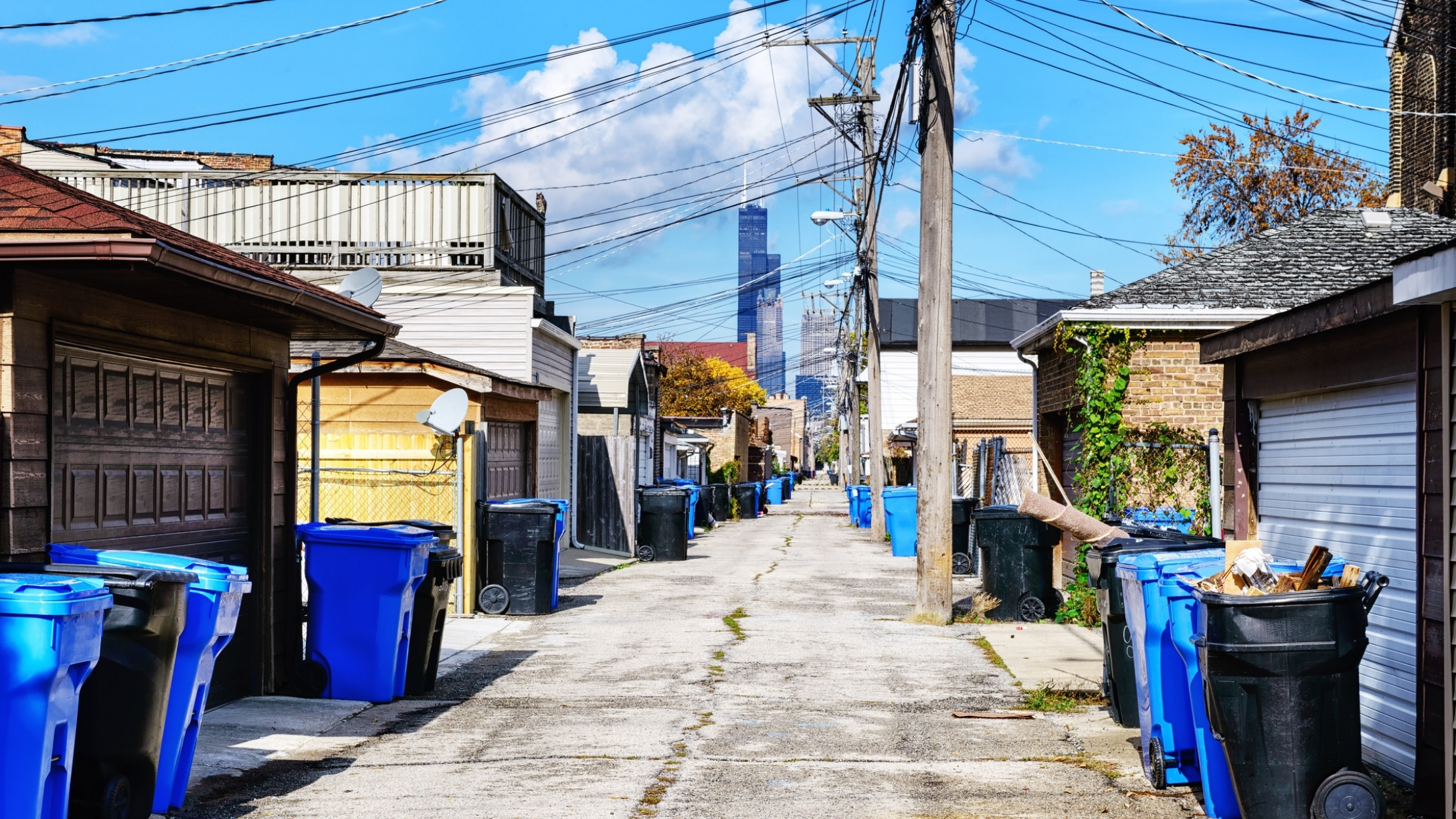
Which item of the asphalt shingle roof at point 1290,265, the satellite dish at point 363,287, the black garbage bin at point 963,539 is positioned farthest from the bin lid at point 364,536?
the black garbage bin at point 963,539

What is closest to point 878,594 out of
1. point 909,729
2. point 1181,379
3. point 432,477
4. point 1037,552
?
point 1037,552

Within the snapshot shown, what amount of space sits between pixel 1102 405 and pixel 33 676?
38.9 feet

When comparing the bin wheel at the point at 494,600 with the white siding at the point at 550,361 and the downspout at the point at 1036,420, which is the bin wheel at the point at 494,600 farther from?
the downspout at the point at 1036,420

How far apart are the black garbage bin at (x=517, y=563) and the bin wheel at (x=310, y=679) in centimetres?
490

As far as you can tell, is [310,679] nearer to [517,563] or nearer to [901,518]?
[517,563]

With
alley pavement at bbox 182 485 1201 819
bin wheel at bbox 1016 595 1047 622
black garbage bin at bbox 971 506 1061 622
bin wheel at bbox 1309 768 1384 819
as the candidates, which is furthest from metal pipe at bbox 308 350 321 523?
bin wheel at bbox 1309 768 1384 819

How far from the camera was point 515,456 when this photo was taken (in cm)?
1853

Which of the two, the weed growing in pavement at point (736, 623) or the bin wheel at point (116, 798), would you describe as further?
the weed growing in pavement at point (736, 623)

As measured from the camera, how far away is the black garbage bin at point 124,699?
18.0 ft

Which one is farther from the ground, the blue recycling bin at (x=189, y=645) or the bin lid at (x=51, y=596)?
the bin lid at (x=51, y=596)

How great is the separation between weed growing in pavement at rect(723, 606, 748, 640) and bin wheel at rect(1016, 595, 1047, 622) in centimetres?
303

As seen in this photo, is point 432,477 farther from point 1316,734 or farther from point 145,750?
point 1316,734

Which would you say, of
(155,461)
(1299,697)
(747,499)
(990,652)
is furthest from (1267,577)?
(747,499)

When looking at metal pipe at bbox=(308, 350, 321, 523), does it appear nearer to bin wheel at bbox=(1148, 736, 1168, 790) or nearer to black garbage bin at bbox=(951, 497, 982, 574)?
bin wheel at bbox=(1148, 736, 1168, 790)
